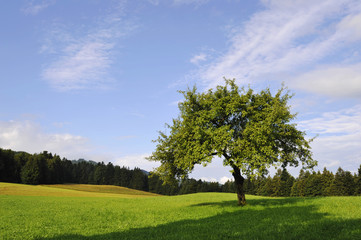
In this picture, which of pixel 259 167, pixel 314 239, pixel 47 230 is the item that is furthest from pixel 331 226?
pixel 47 230

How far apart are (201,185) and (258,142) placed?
136404 millimetres

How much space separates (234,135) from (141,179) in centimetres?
15125

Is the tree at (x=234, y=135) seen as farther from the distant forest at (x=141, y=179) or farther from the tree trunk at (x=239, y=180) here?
the distant forest at (x=141, y=179)

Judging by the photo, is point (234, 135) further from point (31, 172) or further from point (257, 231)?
point (31, 172)

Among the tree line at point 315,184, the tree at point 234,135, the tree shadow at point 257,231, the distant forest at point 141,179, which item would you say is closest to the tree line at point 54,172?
the distant forest at point 141,179

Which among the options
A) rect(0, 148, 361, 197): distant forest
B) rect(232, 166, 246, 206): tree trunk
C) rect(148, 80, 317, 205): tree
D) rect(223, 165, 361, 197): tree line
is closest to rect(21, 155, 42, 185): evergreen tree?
rect(0, 148, 361, 197): distant forest

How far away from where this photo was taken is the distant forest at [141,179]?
9724 centimetres

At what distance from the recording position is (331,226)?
1582cm

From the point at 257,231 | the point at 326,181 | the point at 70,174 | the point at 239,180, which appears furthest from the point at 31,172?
the point at 257,231

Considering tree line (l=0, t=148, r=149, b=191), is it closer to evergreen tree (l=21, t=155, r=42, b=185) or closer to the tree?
evergreen tree (l=21, t=155, r=42, b=185)

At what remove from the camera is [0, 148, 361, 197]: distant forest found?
3828 inches

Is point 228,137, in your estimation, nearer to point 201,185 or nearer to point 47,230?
point 47,230

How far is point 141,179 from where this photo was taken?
174 metres

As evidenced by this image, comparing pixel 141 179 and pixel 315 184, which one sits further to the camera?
pixel 141 179
